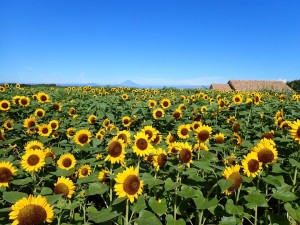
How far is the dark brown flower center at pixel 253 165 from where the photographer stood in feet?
10.4

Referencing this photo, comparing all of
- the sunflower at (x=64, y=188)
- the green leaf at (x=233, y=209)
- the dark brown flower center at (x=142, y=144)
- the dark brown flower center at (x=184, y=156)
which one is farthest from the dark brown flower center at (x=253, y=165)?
the sunflower at (x=64, y=188)

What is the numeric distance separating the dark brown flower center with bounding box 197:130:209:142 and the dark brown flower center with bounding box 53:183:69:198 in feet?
6.16

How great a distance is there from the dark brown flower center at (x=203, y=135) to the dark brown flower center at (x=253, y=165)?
1.02 metres

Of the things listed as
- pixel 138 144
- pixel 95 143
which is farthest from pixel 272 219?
pixel 95 143

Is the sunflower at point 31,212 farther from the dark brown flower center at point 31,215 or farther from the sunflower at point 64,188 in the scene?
the sunflower at point 64,188

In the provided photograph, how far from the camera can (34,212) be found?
2.42 metres

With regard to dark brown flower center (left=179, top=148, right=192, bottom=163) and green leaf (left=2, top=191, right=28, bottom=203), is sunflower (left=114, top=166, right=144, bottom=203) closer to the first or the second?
dark brown flower center (left=179, top=148, right=192, bottom=163)

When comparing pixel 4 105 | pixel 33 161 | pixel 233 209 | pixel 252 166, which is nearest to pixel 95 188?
pixel 33 161

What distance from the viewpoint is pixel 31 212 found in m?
2.41

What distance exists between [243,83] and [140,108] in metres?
32.6

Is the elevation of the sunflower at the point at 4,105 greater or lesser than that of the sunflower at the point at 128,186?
greater

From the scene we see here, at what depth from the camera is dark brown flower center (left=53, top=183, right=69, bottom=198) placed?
327 cm

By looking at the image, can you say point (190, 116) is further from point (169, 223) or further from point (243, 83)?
point (243, 83)

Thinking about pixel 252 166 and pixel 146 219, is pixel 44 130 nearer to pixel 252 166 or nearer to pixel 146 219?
pixel 146 219
